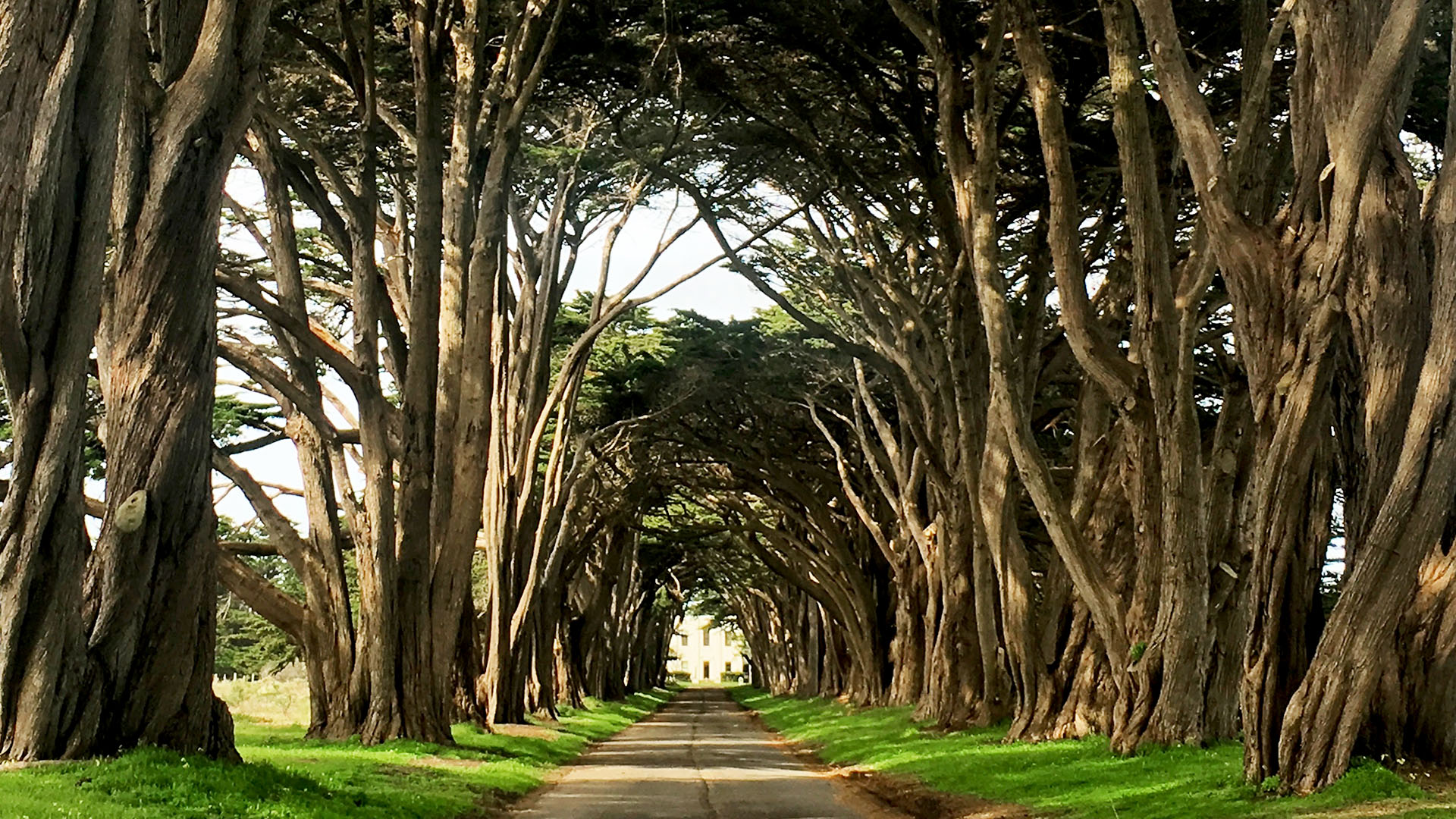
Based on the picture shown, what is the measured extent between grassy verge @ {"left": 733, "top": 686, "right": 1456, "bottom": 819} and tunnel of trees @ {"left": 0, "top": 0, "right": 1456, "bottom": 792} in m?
0.43

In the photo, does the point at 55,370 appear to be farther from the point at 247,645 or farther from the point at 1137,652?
the point at 247,645

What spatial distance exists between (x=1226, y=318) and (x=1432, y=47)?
7.37 metres

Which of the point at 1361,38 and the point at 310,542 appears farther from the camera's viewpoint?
the point at 310,542

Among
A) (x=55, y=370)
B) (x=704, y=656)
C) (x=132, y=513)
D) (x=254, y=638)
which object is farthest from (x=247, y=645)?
(x=704, y=656)

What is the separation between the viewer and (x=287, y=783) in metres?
11.0

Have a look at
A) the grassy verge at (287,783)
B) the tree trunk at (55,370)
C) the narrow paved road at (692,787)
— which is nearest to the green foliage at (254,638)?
the narrow paved road at (692,787)

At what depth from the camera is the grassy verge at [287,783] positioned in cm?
863

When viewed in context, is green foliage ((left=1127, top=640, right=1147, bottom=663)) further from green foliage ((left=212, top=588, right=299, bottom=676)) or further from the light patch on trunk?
green foliage ((left=212, top=588, right=299, bottom=676))

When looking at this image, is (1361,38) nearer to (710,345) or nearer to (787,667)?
(710,345)

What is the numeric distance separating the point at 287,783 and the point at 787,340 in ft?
61.1

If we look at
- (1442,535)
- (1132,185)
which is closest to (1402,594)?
(1442,535)

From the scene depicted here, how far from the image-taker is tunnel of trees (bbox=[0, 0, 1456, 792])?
9508 millimetres

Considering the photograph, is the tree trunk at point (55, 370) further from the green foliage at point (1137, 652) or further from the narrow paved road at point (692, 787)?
the green foliage at point (1137, 652)

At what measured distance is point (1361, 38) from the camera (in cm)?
965
